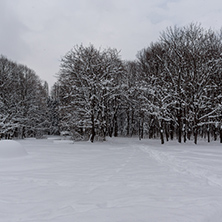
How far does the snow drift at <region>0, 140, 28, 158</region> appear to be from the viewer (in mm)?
10080

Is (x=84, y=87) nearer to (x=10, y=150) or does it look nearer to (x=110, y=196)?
(x=10, y=150)

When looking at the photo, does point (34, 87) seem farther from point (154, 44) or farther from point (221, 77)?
point (221, 77)

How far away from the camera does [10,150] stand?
407 inches

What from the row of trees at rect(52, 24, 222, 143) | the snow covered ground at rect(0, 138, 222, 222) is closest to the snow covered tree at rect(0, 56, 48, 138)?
the row of trees at rect(52, 24, 222, 143)

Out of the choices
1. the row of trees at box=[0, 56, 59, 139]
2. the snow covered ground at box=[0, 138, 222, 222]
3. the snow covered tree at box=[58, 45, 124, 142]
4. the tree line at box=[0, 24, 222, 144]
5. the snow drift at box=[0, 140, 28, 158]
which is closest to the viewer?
the snow covered ground at box=[0, 138, 222, 222]

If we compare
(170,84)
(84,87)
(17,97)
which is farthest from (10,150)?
(17,97)

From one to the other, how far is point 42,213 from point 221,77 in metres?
23.5

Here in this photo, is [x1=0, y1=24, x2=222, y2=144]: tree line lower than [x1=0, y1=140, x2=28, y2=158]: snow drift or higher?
higher

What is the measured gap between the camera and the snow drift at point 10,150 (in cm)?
1008

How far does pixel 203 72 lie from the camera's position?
2170cm

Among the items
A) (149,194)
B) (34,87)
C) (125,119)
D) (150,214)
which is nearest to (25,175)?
(149,194)

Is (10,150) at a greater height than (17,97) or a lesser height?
lesser

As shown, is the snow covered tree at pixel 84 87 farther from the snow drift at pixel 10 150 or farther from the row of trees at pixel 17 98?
the snow drift at pixel 10 150

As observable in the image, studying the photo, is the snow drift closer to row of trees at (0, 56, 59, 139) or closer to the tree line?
the tree line
